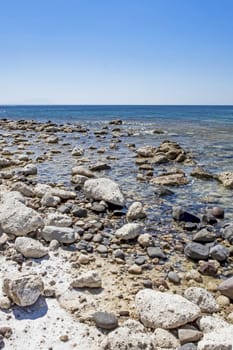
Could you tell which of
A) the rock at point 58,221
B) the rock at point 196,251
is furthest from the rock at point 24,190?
the rock at point 196,251

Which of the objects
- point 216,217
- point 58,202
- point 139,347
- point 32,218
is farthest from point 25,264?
point 216,217

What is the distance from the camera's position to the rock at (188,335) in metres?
3.43

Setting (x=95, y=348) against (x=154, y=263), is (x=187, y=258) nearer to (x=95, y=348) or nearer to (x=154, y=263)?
(x=154, y=263)

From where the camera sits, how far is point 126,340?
3.22 meters

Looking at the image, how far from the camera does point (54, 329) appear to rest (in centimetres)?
356

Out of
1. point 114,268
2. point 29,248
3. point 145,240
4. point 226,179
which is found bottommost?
point 114,268

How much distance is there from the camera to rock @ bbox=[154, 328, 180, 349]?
3371mm

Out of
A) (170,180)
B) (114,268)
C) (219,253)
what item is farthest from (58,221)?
(170,180)

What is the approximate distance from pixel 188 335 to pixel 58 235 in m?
2.82

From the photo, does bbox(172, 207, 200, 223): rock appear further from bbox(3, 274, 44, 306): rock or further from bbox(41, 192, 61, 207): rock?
bbox(3, 274, 44, 306): rock

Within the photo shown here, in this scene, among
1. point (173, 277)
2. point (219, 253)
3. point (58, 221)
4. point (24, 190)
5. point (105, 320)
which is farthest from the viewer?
point (24, 190)

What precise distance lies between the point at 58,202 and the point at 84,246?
2.37 metres

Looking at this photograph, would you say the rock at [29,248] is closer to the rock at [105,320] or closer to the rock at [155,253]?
the rock at [155,253]

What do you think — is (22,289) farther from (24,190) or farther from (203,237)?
(24,190)
